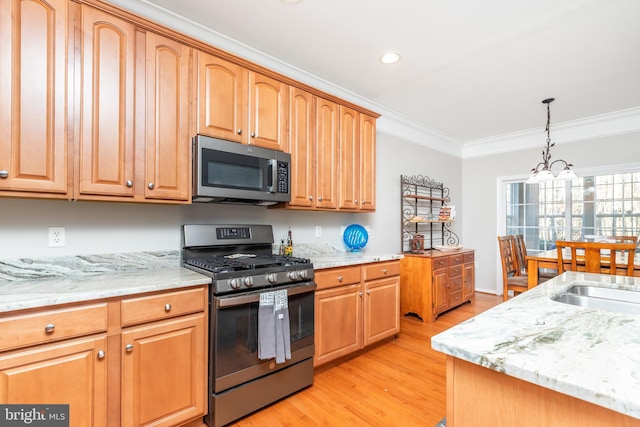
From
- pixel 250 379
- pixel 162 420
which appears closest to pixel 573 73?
pixel 250 379

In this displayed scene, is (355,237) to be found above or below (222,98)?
below

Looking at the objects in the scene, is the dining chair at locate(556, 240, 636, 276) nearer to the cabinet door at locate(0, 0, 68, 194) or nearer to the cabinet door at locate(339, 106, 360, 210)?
the cabinet door at locate(339, 106, 360, 210)

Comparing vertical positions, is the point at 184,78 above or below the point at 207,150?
above

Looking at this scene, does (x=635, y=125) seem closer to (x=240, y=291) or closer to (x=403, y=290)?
(x=403, y=290)

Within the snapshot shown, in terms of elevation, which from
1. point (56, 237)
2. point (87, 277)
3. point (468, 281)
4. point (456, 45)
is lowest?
point (468, 281)

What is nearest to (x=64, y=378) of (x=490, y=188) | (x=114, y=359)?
(x=114, y=359)

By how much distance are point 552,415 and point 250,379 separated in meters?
1.64

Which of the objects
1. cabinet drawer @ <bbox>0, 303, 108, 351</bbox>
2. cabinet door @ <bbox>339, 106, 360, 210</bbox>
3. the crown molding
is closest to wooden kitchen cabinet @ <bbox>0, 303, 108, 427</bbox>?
cabinet drawer @ <bbox>0, 303, 108, 351</bbox>

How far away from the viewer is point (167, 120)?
1928 millimetres

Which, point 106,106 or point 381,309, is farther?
point 381,309

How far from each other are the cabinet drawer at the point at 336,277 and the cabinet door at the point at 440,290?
1461 mm

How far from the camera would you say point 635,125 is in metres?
3.89

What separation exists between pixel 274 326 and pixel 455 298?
2922 millimetres

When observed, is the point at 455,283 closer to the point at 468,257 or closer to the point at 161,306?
the point at 468,257
